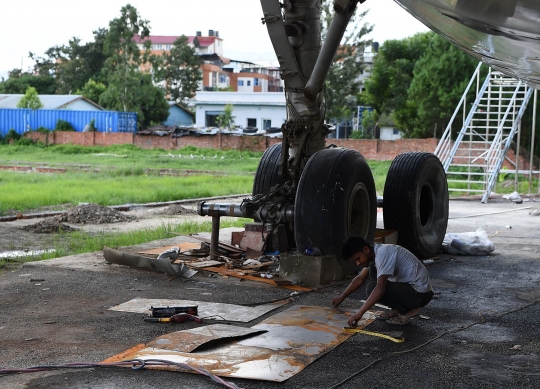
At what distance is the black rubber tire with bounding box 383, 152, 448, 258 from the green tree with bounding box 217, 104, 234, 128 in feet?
179

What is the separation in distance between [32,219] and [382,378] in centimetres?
1139

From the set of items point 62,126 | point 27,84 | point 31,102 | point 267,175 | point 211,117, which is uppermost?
point 27,84

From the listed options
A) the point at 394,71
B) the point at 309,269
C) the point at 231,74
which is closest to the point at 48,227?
the point at 309,269

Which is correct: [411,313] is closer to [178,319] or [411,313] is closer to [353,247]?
[353,247]

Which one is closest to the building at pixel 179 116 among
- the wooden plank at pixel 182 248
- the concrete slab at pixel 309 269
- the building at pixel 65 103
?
the building at pixel 65 103

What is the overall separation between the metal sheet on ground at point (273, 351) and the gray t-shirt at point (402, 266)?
549 millimetres

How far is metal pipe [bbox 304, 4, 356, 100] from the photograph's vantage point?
9023mm

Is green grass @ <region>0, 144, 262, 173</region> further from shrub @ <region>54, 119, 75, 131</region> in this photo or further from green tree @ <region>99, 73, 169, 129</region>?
green tree @ <region>99, 73, 169, 129</region>

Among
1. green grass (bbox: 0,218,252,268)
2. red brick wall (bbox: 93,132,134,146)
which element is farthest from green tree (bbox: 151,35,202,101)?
green grass (bbox: 0,218,252,268)

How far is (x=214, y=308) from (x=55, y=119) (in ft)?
174

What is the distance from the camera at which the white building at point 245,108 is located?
6812 cm

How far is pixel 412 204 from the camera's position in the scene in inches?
421

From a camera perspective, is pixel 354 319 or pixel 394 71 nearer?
pixel 354 319

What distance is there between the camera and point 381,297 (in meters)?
6.72
